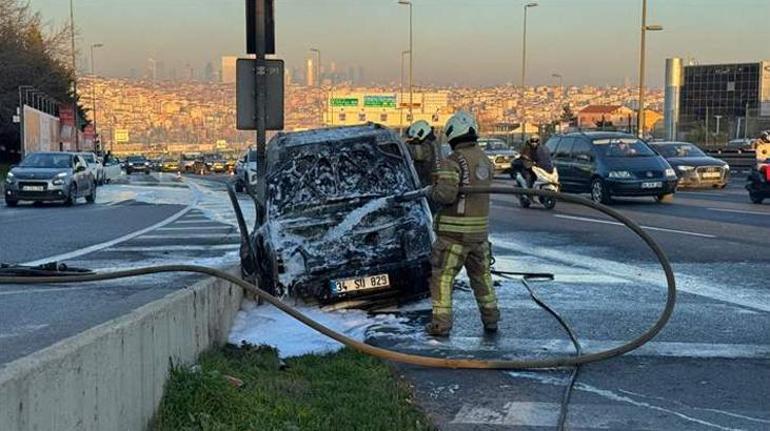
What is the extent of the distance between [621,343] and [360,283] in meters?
2.49

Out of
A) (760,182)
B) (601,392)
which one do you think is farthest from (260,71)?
(760,182)

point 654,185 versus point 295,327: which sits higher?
point 654,185

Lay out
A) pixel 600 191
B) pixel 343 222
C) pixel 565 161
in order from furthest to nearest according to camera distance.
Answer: pixel 565 161
pixel 600 191
pixel 343 222

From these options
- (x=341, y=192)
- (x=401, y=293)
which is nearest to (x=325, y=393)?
(x=401, y=293)

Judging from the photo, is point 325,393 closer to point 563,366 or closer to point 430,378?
point 430,378

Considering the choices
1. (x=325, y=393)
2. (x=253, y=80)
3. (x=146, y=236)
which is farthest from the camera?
(x=146, y=236)

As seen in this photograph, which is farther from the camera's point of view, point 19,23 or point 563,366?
point 19,23

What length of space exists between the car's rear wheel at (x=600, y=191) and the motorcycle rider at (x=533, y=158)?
6.78ft

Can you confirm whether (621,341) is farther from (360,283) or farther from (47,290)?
(47,290)

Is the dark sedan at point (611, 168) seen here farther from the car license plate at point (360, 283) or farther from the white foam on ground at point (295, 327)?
the white foam on ground at point (295, 327)

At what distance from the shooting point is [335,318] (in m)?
7.70

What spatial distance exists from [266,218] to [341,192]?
80 centimetres

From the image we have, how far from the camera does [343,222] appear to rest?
26.9 ft

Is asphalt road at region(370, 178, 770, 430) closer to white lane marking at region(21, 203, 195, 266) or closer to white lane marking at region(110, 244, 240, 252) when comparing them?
white lane marking at region(110, 244, 240, 252)
